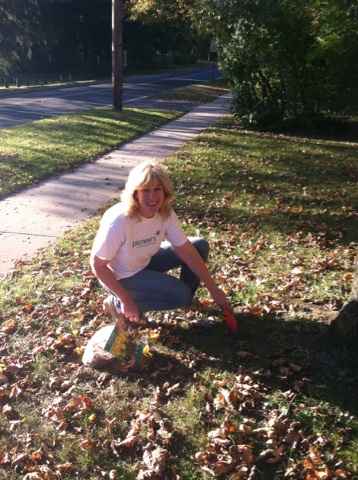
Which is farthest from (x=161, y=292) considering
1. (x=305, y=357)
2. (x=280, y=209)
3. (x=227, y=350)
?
(x=280, y=209)

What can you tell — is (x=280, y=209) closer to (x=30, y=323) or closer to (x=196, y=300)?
(x=196, y=300)

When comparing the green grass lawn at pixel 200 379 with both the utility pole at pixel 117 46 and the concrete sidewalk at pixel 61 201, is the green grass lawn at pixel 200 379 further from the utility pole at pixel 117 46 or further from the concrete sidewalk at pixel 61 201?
the utility pole at pixel 117 46

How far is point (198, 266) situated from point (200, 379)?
0.90 meters

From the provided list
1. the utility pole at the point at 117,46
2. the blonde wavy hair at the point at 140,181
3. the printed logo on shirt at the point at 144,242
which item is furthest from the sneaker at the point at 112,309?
the utility pole at the point at 117,46

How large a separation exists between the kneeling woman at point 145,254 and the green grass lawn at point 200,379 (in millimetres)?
371

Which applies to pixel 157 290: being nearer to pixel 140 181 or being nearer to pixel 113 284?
pixel 113 284

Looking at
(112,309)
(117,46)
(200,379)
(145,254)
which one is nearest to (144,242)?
(145,254)

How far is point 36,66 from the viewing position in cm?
5062

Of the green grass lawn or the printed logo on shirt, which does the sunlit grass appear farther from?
the printed logo on shirt

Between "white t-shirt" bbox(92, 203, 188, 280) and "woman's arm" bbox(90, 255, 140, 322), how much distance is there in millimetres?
54

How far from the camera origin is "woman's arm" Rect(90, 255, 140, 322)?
11.9ft

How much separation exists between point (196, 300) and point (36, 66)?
51.6 metres

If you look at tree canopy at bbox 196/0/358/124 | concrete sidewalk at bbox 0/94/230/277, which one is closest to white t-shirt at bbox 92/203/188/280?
concrete sidewalk at bbox 0/94/230/277

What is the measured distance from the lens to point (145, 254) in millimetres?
3932
